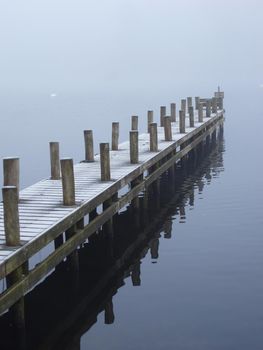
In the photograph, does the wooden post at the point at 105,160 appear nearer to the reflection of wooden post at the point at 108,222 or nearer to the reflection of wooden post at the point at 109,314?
the reflection of wooden post at the point at 108,222

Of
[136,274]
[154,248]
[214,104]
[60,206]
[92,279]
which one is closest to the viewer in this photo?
[60,206]

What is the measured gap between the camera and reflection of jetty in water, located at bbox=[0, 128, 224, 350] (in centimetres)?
1072

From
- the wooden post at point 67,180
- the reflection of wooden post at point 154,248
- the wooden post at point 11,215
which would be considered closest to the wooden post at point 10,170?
the wooden post at point 67,180

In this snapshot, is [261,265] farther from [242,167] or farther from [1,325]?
[242,167]

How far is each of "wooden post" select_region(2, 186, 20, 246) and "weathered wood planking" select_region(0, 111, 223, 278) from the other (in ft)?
0.61

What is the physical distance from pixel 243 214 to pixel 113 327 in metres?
9.49

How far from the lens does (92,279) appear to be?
13.4 m

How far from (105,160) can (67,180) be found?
300 cm

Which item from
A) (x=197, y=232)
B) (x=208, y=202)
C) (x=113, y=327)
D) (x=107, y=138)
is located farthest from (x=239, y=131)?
(x=113, y=327)

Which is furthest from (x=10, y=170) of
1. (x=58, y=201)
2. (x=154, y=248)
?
(x=154, y=248)

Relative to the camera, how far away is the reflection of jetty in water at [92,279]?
35.2 ft

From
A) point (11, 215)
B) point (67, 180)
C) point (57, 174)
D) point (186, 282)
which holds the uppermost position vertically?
point (67, 180)

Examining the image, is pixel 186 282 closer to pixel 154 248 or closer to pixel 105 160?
pixel 154 248

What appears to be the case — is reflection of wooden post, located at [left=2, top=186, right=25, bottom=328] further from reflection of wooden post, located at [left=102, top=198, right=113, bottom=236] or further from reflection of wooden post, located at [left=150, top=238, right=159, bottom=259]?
reflection of wooden post, located at [left=150, top=238, right=159, bottom=259]
